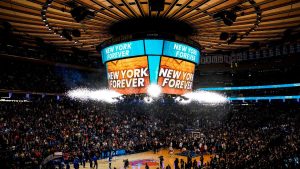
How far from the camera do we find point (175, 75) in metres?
7.18

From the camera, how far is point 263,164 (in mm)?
12789

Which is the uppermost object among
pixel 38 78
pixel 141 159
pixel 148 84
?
pixel 38 78

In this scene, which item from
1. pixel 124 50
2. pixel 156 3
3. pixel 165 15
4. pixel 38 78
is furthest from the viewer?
pixel 38 78

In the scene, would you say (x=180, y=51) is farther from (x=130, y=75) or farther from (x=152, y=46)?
(x=130, y=75)

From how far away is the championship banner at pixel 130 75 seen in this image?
6.81m

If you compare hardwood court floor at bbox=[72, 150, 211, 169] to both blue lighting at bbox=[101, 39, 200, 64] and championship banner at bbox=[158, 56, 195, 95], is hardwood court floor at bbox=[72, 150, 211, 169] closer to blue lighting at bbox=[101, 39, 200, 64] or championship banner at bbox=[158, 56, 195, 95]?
championship banner at bbox=[158, 56, 195, 95]

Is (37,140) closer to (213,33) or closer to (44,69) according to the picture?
(44,69)

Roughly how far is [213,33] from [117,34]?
9.33 ft

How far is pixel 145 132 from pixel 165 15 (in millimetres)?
24767

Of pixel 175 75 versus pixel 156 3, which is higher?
pixel 156 3

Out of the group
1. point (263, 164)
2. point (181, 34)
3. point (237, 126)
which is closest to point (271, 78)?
point (237, 126)

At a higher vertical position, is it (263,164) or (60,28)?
(60,28)

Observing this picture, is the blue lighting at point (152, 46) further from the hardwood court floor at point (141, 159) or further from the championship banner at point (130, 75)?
the hardwood court floor at point (141, 159)

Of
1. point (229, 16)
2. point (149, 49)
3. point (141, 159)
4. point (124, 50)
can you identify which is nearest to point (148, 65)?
point (149, 49)
